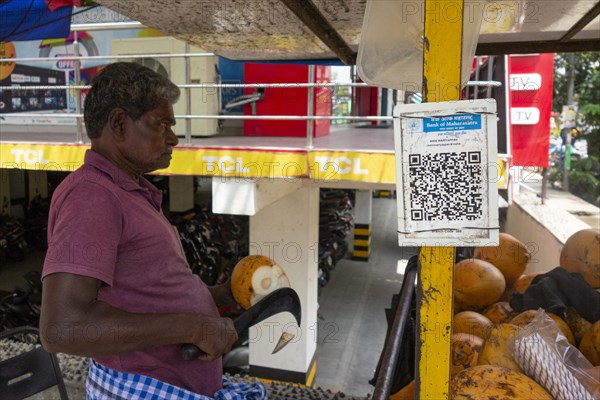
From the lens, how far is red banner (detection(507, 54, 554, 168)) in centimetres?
676

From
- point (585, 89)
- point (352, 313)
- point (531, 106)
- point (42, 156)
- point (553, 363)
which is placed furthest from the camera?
point (585, 89)

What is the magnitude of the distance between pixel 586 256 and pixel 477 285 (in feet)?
1.88

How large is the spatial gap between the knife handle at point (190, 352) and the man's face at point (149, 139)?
537 millimetres

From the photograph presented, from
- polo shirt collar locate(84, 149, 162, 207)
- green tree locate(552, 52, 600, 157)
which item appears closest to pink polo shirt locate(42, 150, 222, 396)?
polo shirt collar locate(84, 149, 162, 207)

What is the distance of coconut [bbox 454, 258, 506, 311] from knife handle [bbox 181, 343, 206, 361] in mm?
1397

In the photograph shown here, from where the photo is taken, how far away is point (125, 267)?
1311 millimetres

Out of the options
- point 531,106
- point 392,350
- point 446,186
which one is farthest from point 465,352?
point 531,106

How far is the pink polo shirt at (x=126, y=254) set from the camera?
119cm

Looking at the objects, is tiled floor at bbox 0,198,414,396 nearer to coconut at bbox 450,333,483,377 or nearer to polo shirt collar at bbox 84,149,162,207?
coconut at bbox 450,333,483,377

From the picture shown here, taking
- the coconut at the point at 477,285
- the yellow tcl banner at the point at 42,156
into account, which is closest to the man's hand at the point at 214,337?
the coconut at the point at 477,285

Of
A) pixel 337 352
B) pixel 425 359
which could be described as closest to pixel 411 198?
pixel 425 359

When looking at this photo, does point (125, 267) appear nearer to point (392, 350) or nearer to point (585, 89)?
point (392, 350)

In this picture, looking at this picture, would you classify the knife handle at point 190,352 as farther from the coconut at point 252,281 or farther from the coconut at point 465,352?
the coconut at point 465,352

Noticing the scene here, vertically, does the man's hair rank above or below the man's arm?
above
